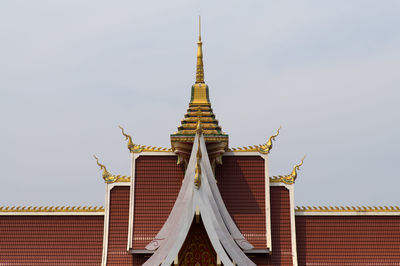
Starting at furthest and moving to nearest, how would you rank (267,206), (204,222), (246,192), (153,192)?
(246,192) → (153,192) → (267,206) → (204,222)

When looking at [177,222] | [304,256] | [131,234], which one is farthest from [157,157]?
[304,256]

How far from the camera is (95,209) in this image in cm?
2675

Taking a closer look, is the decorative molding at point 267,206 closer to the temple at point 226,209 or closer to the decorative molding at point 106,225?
the temple at point 226,209

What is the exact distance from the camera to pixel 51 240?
26.5 m

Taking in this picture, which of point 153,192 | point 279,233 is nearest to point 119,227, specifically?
point 153,192

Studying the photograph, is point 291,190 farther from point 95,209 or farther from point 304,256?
point 95,209

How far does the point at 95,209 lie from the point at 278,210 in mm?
7642

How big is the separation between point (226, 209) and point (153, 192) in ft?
10.6

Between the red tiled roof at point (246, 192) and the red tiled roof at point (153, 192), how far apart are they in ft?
6.26

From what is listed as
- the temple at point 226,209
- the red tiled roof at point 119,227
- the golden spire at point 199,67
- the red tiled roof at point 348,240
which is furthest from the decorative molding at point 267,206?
the red tiled roof at point 119,227

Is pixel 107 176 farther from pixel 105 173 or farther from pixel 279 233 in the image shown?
pixel 279 233

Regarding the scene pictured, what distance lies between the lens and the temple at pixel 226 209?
1014 inches

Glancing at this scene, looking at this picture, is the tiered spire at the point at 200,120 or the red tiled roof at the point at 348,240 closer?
the tiered spire at the point at 200,120

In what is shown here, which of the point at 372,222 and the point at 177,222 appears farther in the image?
the point at 372,222
